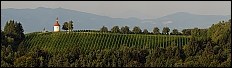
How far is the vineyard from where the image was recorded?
266 ft

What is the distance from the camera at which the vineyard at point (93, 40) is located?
80938mm

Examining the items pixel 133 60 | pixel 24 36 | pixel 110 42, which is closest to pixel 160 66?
pixel 133 60

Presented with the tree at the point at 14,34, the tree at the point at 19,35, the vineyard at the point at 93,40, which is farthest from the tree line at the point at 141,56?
the tree at the point at 19,35

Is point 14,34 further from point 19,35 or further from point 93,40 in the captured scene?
point 93,40

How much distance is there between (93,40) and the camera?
8406cm

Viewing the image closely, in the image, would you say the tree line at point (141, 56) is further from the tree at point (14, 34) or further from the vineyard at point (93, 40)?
the vineyard at point (93, 40)

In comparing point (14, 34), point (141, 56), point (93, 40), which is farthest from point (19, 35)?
point (141, 56)

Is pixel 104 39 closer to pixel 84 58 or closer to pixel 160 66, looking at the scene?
pixel 84 58

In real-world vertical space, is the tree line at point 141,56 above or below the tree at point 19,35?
below

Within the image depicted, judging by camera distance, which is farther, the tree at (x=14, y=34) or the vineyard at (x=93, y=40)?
the tree at (x=14, y=34)

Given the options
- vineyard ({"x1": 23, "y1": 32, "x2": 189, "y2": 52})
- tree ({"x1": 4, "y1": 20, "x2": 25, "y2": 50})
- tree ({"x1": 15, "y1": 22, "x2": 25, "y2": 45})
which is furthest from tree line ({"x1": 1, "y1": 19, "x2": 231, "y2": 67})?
tree ({"x1": 15, "y1": 22, "x2": 25, "y2": 45})

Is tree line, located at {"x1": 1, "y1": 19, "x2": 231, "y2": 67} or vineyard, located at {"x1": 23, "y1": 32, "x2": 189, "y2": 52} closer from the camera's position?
tree line, located at {"x1": 1, "y1": 19, "x2": 231, "y2": 67}

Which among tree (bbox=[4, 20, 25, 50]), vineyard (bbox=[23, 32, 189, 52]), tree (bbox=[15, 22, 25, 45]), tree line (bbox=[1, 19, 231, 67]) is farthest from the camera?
tree (bbox=[15, 22, 25, 45])

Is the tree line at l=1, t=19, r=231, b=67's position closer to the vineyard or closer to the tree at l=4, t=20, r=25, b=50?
the tree at l=4, t=20, r=25, b=50
